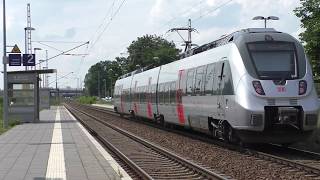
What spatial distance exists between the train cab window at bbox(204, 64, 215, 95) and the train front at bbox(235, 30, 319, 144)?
2135 mm

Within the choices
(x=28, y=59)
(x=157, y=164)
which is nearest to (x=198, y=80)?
(x=157, y=164)

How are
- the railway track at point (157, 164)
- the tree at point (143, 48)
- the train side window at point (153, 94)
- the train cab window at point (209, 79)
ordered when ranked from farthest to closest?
1. the tree at point (143, 48)
2. the train side window at point (153, 94)
3. the train cab window at point (209, 79)
4. the railway track at point (157, 164)

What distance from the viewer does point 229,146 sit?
55.0ft

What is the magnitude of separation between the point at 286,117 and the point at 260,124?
0.70 metres

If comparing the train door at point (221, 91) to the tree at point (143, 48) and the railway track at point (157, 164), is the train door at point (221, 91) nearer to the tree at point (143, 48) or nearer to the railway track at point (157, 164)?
the railway track at point (157, 164)

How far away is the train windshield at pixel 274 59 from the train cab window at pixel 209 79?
2.22 m

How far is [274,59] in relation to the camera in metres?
15.5

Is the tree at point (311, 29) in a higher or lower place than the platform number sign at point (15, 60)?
higher

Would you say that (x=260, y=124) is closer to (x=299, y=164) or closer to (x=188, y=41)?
(x=299, y=164)

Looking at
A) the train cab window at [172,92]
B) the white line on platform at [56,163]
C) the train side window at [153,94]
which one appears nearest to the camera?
the white line on platform at [56,163]

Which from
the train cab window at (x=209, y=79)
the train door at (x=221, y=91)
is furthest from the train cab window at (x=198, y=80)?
the train door at (x=221, y=91)

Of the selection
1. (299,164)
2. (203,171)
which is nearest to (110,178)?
(203,171)

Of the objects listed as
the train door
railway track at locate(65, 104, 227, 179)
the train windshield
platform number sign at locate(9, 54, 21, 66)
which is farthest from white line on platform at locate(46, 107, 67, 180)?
platform number sign at locate(9, 54, 21, 66)

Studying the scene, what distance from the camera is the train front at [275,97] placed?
14.7 m
